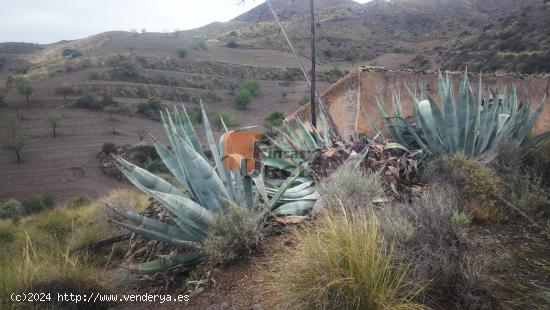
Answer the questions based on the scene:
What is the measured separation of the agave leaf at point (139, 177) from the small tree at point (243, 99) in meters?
47.0

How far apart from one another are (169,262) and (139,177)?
0.88 meters

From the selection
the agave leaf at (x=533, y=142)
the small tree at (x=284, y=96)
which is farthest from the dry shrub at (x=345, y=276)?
the small tree at (x=284, y=96)

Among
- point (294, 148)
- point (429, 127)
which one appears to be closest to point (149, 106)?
point (294, 148)

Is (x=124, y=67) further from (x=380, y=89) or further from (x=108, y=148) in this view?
(x=380, y=89)

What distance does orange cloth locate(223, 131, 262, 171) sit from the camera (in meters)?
4.28

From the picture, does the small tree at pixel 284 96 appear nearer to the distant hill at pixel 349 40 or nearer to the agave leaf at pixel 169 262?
the distant hill at pixel 349 40

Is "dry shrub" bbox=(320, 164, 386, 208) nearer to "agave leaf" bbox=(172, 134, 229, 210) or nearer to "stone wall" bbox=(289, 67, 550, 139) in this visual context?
"agave leaf" bbox=(172, 134, 229, 210)

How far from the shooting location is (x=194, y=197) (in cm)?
408

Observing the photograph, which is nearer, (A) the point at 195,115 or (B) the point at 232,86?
(A) the point at 195,115

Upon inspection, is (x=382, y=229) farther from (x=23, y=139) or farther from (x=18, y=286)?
(x=23, y=139)

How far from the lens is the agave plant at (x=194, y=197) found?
11.5 ft

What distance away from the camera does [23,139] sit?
37.6 meters

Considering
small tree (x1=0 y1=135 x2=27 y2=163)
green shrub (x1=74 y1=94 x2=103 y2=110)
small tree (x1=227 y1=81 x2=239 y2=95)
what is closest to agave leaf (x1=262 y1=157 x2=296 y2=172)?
small tree (x1=0 y1=135 x2=27 y2=163)

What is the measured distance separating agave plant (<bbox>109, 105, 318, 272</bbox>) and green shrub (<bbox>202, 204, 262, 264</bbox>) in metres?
0.12
